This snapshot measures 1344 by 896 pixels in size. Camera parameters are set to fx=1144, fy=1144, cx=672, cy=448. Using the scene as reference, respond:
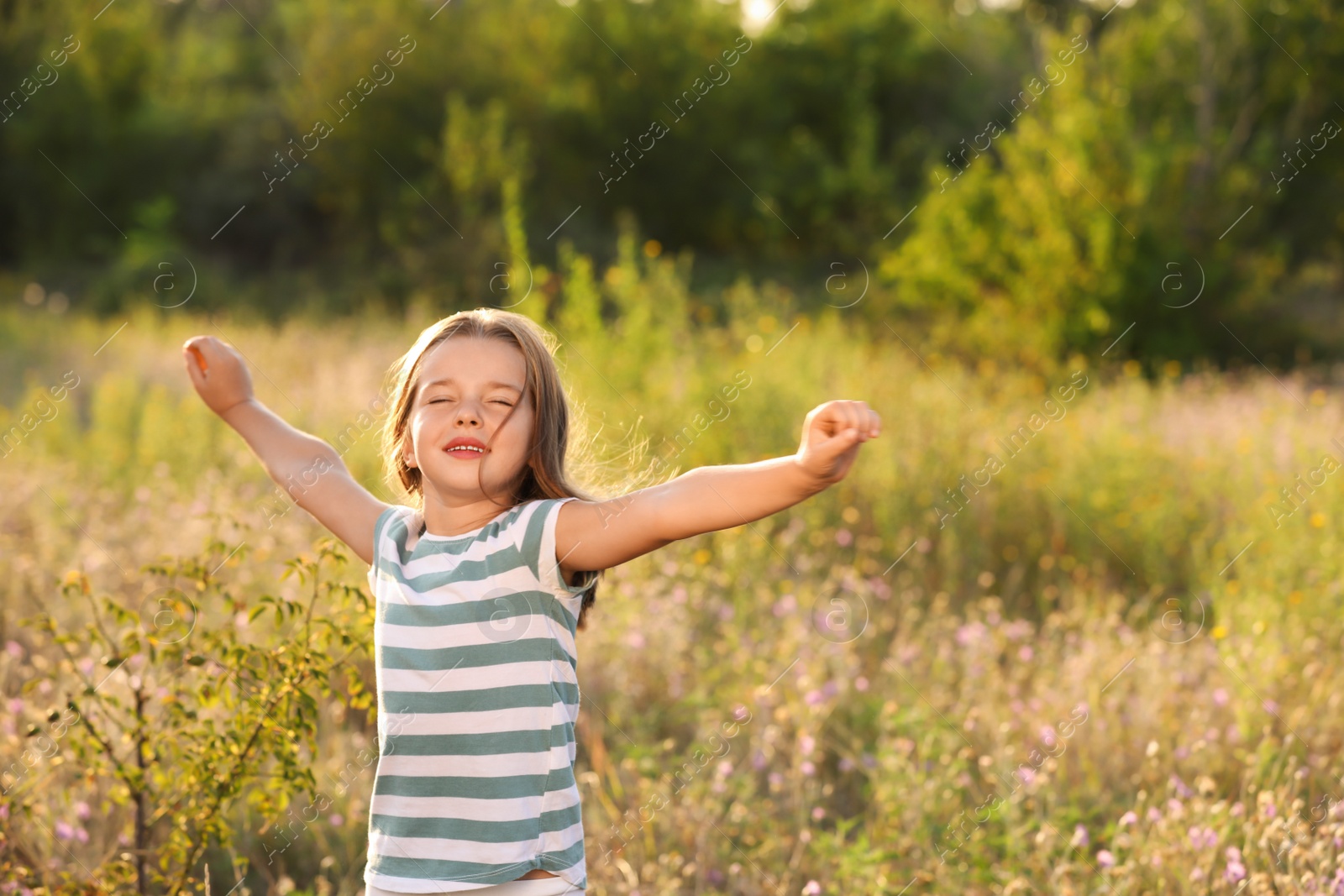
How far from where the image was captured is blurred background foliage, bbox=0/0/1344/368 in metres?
13.8

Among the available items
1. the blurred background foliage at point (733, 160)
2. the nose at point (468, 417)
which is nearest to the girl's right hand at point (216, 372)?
the nose at point (468, 417)

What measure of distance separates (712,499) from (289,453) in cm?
97

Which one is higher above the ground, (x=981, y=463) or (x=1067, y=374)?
(x=1067, y=374)

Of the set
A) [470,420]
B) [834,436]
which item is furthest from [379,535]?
Answer: [834,436]

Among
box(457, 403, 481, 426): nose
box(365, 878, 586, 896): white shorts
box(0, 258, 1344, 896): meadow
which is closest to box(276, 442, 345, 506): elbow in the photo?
box(0, 258, 1344, 896): meadow

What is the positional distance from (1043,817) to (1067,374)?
9467mm

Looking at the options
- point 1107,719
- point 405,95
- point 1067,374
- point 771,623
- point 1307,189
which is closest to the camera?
point 1107,719

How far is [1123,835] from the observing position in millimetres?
2523

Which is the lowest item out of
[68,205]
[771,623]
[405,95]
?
[771,623]

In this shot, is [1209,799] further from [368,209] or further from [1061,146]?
[368,209]

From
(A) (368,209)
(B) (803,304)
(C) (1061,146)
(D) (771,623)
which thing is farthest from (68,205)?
(D) (771,623)

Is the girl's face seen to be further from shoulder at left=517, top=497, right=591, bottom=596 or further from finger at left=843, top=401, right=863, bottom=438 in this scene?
finger at left=843, top=401, right=863, bottom=438

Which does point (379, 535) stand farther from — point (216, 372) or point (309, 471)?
point (216, 372)

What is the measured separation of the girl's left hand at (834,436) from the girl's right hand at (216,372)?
128cm
